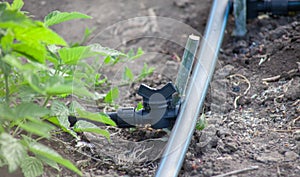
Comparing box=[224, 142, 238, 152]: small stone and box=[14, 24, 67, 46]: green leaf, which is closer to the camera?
box=[14, 24, 67, 46]: green leaf

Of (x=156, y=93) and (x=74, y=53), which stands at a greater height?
(x=74, y=53)

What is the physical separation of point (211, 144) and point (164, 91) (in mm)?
255

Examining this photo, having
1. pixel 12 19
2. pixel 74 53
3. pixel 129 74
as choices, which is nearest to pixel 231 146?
pixel 74 53

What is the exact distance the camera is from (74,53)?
6.86 ft

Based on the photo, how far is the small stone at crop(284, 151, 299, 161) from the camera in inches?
83.2

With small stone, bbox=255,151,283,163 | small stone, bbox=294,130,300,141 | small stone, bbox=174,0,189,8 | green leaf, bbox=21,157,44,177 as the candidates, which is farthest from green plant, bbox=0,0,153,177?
small stone, bbox=174,0,189,8

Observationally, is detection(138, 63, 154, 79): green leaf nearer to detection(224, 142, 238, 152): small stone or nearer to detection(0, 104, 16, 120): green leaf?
detection(224, 142, 238, 152): small stone

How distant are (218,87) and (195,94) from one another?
233mm

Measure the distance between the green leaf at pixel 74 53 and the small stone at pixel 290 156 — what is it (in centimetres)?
72

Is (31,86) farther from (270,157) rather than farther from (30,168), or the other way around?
(270,157)

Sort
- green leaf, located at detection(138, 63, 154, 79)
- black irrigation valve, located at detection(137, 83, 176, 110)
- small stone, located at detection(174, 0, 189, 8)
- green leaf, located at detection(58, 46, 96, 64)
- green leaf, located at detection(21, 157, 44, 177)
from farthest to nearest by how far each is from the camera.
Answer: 1. small stone, located at detection(174, 0, 189, 8)
2. green leaf, located at detection(138, 63, 154, 79)
3. black irrigation valve, located at detection(137, 83, 176, 110)
4. green leaf, located at detection(58, 46, 96, 64)
5. green leaf, located at detection(21, 157, 44, 177)

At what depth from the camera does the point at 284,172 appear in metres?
Answer: 2.05

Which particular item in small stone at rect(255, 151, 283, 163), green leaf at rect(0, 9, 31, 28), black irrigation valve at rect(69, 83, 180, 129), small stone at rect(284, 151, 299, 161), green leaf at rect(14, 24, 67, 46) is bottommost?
small stone at rect(255, 151, 283, 163)

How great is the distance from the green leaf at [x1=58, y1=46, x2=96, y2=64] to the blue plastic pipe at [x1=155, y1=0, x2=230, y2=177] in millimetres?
431
